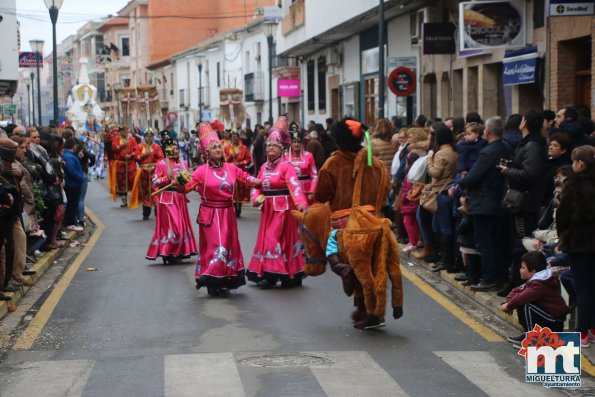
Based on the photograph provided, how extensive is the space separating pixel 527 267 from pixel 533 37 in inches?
467

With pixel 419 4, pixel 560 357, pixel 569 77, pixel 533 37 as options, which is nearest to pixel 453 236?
pixel 560 357

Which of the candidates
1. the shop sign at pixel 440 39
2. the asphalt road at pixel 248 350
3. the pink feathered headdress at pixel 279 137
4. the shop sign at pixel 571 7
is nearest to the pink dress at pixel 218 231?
the asphalt road at pixel 248 350

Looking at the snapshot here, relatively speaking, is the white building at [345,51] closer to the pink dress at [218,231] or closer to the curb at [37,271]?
the curb at [37,271]

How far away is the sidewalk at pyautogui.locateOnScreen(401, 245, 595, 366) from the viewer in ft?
29.9

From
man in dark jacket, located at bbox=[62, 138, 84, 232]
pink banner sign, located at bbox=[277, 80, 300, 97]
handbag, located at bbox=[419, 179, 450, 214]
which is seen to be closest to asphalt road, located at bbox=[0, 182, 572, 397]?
handbag, located at bbox=[419, 179, 450, 214]

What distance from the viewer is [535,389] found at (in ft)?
25.8

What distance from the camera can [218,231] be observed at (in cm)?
1243

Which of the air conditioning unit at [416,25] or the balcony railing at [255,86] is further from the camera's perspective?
the balcony railing at [255,86]

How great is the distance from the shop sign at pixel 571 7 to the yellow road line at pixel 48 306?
308 inches

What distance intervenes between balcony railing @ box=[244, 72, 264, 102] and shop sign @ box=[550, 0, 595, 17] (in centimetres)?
3977

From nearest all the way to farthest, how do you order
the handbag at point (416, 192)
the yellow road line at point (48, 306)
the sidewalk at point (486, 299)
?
the sidewalk at point (486, 299) → the yellow road line at point (48, 306) → the handbag at point (416, 192)

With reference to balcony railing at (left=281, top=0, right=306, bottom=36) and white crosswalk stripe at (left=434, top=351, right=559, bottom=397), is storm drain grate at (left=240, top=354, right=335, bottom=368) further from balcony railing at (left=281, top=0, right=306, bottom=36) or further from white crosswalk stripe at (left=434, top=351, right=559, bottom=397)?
balcony railing at (left=281, top=0, right=306, bottom=36)

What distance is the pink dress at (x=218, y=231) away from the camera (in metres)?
12.4

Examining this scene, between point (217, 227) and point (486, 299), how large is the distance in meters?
3.11
